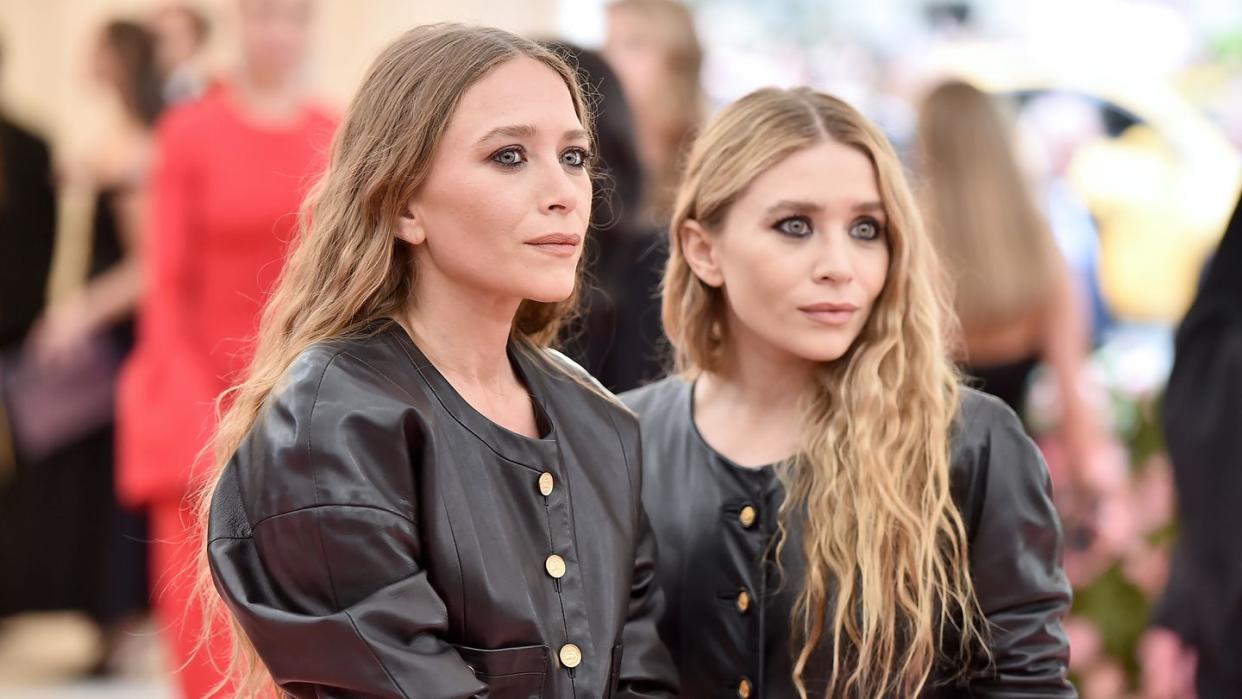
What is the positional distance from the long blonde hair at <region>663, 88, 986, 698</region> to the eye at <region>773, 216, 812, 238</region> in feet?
0.28

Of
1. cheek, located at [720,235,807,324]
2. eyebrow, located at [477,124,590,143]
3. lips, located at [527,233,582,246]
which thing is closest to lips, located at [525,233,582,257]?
lips, located at [527,233,582,246]

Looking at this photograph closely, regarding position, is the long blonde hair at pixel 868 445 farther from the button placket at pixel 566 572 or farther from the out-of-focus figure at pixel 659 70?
the out-of-focus figure at pixel 659 70

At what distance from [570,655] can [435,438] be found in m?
0.31

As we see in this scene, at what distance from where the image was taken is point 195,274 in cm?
405

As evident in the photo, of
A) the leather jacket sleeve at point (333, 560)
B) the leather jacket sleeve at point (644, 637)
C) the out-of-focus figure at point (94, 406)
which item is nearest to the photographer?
the leather jacket sleeve at point (333, 560)

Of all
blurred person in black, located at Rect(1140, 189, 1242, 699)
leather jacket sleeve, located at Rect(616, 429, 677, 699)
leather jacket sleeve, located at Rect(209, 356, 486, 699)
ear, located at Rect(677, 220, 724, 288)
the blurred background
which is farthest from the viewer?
the blurred background

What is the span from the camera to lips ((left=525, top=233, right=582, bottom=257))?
6.66 ft

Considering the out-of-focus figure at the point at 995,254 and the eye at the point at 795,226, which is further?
the out-of-focus figure at the point at 995,254

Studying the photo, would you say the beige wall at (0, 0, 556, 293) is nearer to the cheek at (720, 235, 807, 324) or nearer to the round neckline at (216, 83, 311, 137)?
the round neckline at (216, 83, 311, 137)

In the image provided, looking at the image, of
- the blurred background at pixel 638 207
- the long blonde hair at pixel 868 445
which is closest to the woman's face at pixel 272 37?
the blurred background at pixel 638 207

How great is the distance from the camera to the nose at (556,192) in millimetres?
2016

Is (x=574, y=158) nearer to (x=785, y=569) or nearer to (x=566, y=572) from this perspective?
(x=566, y=572)

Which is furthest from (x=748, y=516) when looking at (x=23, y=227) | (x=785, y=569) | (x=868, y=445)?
(x=23, y=227)

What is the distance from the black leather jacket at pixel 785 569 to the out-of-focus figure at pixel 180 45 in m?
4.32
